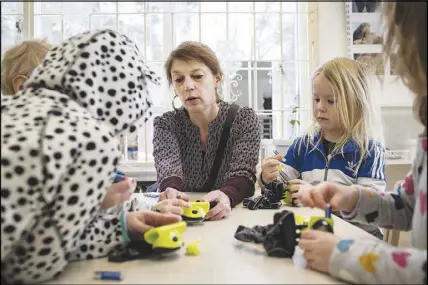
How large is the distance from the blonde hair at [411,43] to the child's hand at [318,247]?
24 centimetres

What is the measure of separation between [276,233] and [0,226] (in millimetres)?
429

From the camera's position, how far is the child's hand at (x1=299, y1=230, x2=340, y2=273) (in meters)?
0.61

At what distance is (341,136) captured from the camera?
1.41 meters

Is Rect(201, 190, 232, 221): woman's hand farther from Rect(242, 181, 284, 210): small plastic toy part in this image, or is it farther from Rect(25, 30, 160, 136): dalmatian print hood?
Rect(25, 30, 160, 136): dalmatian print hood

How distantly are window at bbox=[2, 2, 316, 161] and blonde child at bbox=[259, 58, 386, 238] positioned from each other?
141 centimetres

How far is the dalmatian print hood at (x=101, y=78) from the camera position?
602 millimetres

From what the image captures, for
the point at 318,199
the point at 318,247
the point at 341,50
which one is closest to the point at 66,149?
the point at 318,247

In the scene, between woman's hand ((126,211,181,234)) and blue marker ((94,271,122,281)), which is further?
woman's hand ((126,211,181,234))

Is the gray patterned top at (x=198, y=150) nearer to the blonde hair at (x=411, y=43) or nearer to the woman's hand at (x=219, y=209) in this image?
the woman's hand at (x=219, y=209)

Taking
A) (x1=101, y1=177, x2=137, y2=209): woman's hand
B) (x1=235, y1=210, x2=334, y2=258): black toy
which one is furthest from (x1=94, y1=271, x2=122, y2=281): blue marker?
(x1=235, y1=210, x2=334, y2=258): black toy

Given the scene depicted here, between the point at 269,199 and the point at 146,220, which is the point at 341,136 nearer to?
the point at 269,199

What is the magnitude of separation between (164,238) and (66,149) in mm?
246

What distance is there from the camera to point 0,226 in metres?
0.46

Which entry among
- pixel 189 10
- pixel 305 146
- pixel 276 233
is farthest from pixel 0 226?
pixel 189 10
